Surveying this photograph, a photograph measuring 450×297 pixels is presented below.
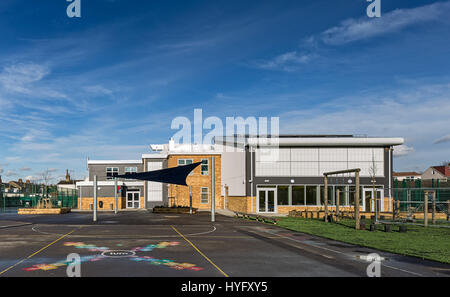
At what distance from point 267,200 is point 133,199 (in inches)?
935

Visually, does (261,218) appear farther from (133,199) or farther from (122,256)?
(133,199)

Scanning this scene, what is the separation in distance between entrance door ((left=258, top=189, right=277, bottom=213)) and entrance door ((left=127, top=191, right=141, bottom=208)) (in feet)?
73.8

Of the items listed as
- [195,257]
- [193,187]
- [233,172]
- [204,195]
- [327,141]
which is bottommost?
[204,195]

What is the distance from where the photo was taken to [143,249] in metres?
15.1

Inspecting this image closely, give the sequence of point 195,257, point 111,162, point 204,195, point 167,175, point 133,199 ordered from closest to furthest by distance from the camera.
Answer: point 195,257, point 167,175, point 204,195, point 133,199, point 111,162

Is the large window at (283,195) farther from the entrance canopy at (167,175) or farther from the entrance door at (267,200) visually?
the entrance canopy at (167,175)

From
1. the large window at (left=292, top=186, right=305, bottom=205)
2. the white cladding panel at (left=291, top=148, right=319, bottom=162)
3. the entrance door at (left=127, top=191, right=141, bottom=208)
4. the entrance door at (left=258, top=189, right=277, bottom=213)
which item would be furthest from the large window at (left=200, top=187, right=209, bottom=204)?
the white cladding panel at (left=291, top=148, right=319, bottom=162)

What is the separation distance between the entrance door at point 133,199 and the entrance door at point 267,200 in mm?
22501

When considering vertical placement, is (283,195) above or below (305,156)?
below

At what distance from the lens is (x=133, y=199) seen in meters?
58.7

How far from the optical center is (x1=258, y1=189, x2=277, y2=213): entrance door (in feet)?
140

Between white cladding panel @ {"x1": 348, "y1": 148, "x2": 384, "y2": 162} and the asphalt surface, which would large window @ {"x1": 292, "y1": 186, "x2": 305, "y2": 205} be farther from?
the asphalt surface

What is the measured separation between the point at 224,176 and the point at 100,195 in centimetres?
1747

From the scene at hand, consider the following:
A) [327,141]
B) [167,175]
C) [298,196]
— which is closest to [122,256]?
[167,175]
